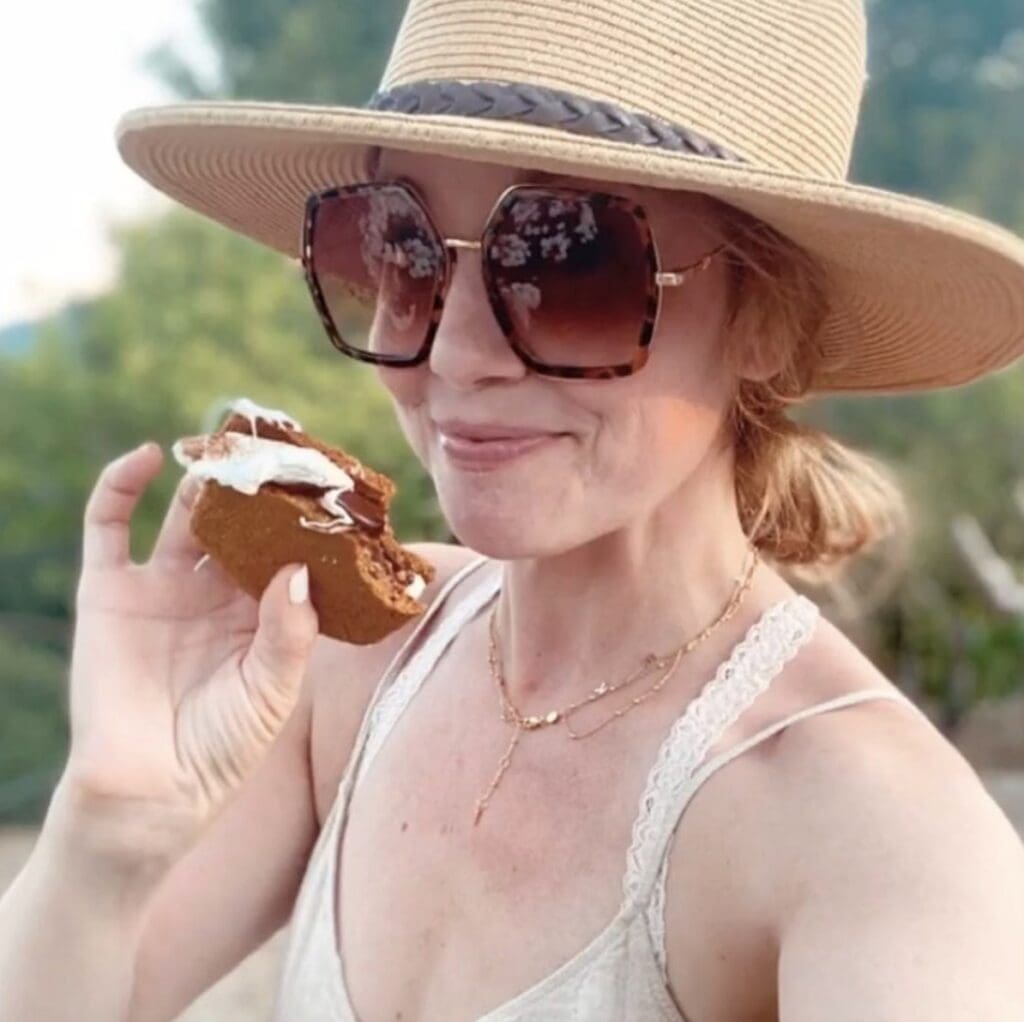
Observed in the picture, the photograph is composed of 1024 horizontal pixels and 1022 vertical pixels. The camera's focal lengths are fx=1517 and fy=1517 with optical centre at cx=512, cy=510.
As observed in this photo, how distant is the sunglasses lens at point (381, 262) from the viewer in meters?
1.61

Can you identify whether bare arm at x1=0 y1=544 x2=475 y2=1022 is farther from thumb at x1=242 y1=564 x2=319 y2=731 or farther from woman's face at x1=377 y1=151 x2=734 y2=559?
woman's face at x1=377 y1=151 x2=734 y2=559

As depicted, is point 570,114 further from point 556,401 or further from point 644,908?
point 644,908

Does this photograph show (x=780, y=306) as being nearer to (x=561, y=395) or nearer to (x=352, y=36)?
(x=561, y=395)

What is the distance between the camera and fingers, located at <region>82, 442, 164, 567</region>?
1.80 meters

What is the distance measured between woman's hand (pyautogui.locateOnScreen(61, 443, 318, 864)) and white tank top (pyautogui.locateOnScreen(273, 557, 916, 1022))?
22 centimetres

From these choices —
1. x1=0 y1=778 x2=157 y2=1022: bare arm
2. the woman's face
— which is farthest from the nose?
x1=0 y1=778 x2=157 y2=1022: bare arm

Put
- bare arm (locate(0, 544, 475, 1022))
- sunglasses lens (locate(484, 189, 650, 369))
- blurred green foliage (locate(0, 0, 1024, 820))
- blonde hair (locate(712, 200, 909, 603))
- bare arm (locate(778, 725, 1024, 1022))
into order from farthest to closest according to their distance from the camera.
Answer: blurred green foliage (locate(0, 0, 1024, 820)) < bare arm (locate(0, 544, 475, 1022)) < blonde hair (locate(712, 200, 909, 603)) < sunglasses lens (locate(484, 189, 650, 369)) < bare arm (locate(778, 725, 1024, 1022))

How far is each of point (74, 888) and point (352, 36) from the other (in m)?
13.3

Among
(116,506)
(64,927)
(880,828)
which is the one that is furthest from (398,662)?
(880,828)

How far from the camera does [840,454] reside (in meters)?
2.04

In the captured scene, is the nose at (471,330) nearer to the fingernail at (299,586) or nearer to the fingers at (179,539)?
the fingernail at (299,586)


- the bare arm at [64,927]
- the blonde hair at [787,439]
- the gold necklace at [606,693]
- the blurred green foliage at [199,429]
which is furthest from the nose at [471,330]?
the blurred green foliage at [199,429]

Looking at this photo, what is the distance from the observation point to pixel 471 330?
1.59 metres

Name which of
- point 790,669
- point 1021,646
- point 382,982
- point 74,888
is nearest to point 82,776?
point 74,888
